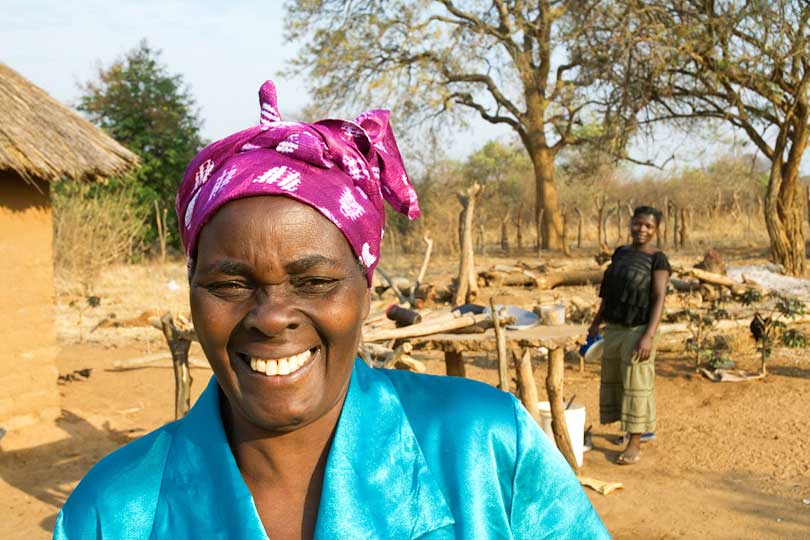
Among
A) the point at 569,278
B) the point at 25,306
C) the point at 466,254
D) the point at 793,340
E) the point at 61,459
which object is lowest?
the point at 61,459

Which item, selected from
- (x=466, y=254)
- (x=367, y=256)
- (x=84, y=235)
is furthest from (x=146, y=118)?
(x=367, y=256)

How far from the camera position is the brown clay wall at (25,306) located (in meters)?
6.34

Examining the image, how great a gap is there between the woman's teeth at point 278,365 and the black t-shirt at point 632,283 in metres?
4.60

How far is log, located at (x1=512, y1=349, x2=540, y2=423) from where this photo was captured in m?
5.02

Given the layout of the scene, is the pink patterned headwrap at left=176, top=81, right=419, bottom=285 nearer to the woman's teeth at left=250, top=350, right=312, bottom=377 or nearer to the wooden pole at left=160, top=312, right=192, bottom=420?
the woman's teeth at left=250, top=350, right=312, bottom=377

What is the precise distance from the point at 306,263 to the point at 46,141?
606 centimetres

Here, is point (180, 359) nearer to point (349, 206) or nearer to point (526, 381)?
point (526, 381)

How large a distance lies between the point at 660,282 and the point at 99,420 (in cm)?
496

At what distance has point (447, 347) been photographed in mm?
4828

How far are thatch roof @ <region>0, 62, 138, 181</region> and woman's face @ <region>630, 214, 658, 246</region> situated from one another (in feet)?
14.5

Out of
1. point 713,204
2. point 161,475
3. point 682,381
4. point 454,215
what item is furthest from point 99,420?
point 713,204

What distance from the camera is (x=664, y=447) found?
6109 millimetres

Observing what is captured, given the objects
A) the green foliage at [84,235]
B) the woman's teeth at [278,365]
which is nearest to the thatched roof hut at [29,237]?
the woman's teeth at [278,365]

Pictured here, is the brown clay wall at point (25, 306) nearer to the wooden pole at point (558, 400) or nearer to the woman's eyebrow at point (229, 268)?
the wooden pole at point (558, 400)
